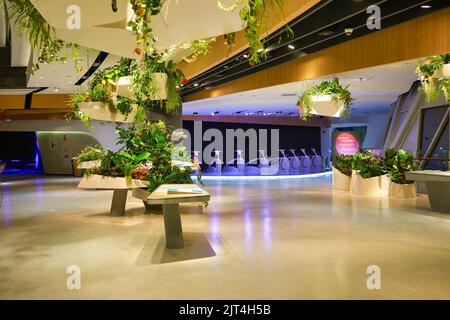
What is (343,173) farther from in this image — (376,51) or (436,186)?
(376,51)

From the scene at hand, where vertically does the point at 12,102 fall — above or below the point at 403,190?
above

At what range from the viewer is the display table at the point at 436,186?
Answer: 321 inches

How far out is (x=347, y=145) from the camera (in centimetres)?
1480

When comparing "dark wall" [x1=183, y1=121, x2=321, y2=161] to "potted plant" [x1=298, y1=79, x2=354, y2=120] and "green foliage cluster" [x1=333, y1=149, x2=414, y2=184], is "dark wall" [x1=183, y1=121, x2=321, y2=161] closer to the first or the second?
"green foliage cluster" [x1=333, y1=149, x2=414, y2=184]

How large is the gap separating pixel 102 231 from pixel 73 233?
430 mm

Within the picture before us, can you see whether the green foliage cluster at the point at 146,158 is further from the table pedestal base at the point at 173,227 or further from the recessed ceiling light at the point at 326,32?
the recessed ceiling light at the point at 326,32

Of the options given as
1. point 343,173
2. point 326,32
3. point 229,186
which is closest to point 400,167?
point 343,173

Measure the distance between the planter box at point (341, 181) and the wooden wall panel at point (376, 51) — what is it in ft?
10.5

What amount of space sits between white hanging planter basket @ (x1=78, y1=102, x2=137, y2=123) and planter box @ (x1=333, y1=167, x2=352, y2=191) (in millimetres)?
6733

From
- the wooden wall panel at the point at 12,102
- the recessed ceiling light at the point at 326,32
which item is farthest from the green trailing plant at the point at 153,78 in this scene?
the wooden wall panel at the point at 12,102

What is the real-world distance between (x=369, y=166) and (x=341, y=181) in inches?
53.5

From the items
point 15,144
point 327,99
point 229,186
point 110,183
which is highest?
point 327,99

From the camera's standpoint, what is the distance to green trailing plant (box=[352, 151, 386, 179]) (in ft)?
36.6
